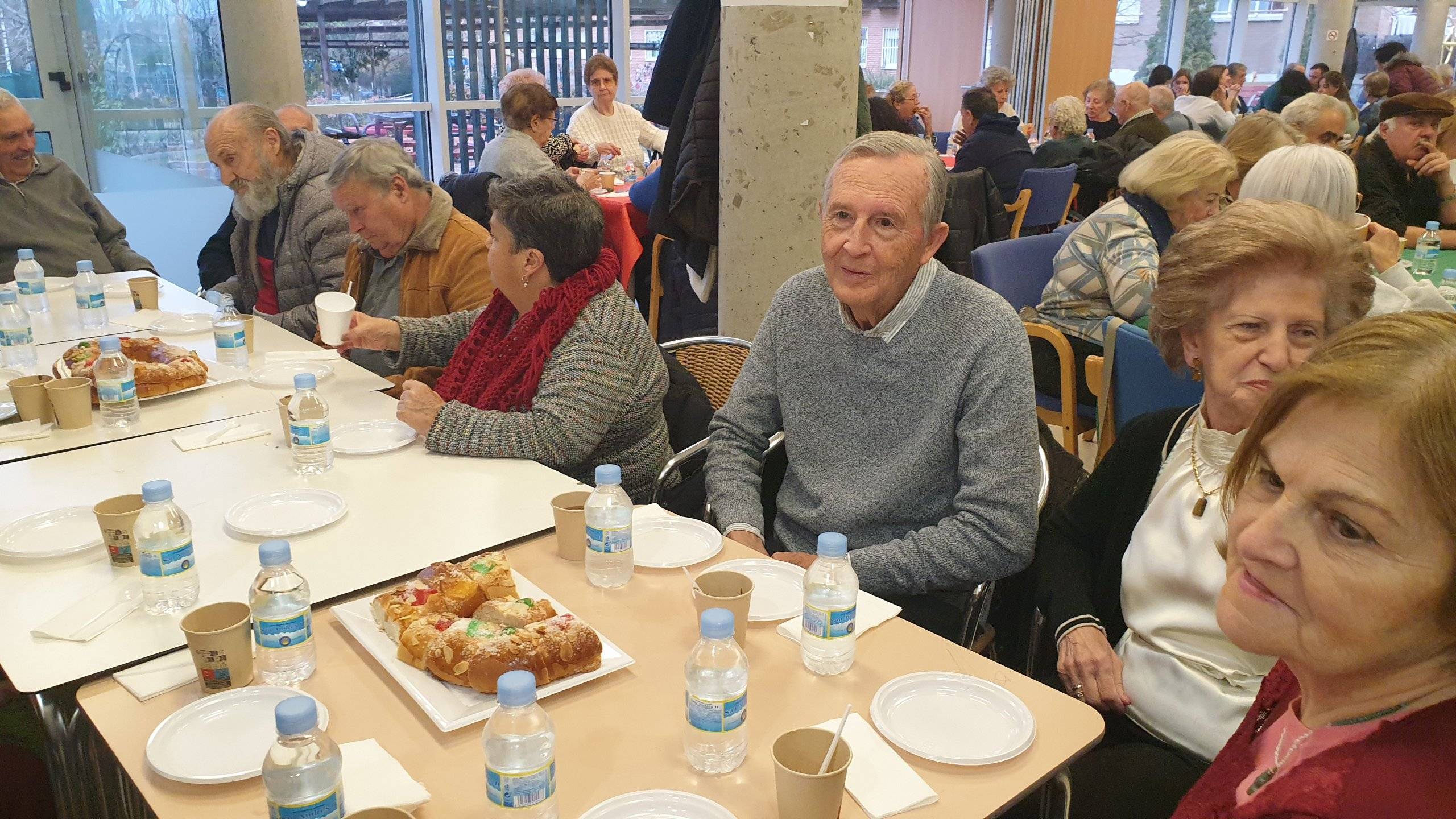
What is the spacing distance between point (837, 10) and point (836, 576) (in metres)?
2.06

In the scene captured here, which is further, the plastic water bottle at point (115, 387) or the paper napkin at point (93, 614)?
the plastic water bottle at point (115, 387)

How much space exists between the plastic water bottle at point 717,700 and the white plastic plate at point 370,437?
4.00 ft

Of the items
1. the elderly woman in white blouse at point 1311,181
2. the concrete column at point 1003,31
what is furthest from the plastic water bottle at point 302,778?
the concrete column at point 1003,31

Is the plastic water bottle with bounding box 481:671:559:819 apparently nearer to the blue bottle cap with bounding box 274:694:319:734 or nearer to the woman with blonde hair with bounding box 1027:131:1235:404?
the blue bottle cap with bounding box 274:694:319:734

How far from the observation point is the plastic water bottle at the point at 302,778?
1012mm

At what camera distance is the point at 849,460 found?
209cm

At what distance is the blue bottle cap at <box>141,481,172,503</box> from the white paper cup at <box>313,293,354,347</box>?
1256mm

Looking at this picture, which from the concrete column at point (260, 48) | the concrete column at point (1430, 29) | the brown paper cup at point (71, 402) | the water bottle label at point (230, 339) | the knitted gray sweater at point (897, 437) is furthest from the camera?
the concrete column at point (1430, 29)

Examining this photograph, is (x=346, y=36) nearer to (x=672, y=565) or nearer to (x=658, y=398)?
(x=658, y=398)

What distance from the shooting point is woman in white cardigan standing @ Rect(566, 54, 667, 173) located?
7.46 m

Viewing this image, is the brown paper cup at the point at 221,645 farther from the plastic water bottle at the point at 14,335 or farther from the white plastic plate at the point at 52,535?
the plastic water bottle at the point at 14,335

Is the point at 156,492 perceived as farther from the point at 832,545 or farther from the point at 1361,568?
the point at 1361,568

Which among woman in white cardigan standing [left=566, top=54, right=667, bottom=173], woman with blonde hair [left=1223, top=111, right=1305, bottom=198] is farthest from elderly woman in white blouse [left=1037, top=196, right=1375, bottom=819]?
woman in white cardigan standing [left=566, top=54, right=667, bottom=173]

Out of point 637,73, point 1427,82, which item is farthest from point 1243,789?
point 1427,82
